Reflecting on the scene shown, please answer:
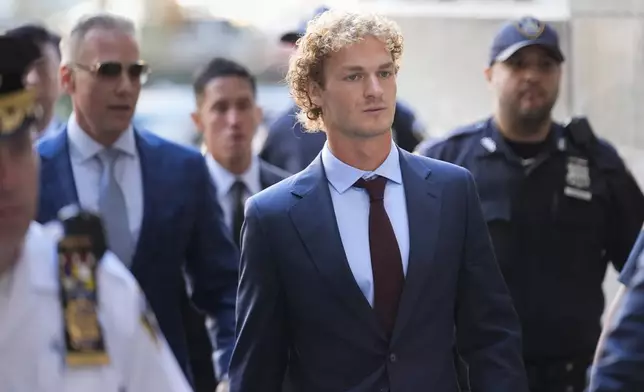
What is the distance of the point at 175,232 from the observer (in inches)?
187

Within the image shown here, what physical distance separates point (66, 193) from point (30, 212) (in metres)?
2.17

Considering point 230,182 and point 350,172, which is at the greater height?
point 350,172

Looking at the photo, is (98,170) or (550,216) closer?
(98,170)

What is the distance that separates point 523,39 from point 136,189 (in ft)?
6.81

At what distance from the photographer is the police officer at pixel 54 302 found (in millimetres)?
2490

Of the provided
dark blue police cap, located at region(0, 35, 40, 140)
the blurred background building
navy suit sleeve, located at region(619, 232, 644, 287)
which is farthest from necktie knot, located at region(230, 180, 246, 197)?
dark blue police cap, located at region(0, 35, 40, 140)

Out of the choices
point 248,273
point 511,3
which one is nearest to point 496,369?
point 248,273

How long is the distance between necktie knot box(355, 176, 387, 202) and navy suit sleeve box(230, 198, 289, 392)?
1.10ft

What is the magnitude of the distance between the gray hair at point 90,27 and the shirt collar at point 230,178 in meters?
1.30

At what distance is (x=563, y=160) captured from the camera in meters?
5.72

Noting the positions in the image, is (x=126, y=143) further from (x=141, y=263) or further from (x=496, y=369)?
(x=496, y=369)

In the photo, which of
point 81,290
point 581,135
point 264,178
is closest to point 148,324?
point 81,290

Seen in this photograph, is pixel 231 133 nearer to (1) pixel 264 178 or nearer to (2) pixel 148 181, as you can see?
(1) pixel 264 178

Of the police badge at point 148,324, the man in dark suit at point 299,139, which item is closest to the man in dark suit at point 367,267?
the police badge at point 148,324
